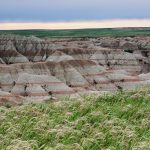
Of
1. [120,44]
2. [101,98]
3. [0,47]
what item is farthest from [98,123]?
[120,44]

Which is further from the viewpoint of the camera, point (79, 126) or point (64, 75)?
point (64, 75)

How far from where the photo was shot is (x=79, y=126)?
1856cm

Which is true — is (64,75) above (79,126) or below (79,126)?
below

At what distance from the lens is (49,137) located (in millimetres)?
16891

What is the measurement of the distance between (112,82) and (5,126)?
2610 inches

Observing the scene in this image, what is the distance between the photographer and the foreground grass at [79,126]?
1565 centimetres

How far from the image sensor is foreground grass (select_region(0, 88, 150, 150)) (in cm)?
1565

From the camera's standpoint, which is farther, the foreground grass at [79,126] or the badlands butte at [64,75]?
the badlands butte at [64,75]

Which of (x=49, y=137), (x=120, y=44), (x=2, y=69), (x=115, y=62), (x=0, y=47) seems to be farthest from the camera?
(x=120, y=44)

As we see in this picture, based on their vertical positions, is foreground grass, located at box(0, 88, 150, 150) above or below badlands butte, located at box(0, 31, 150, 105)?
above

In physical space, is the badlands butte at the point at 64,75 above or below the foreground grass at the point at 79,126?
below

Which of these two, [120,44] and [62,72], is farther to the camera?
[120,44]

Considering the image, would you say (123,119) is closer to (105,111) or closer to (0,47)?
(105,111)

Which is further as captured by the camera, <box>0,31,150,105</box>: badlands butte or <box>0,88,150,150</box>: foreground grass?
<box>0,31,150,105</box>: badlands butte
